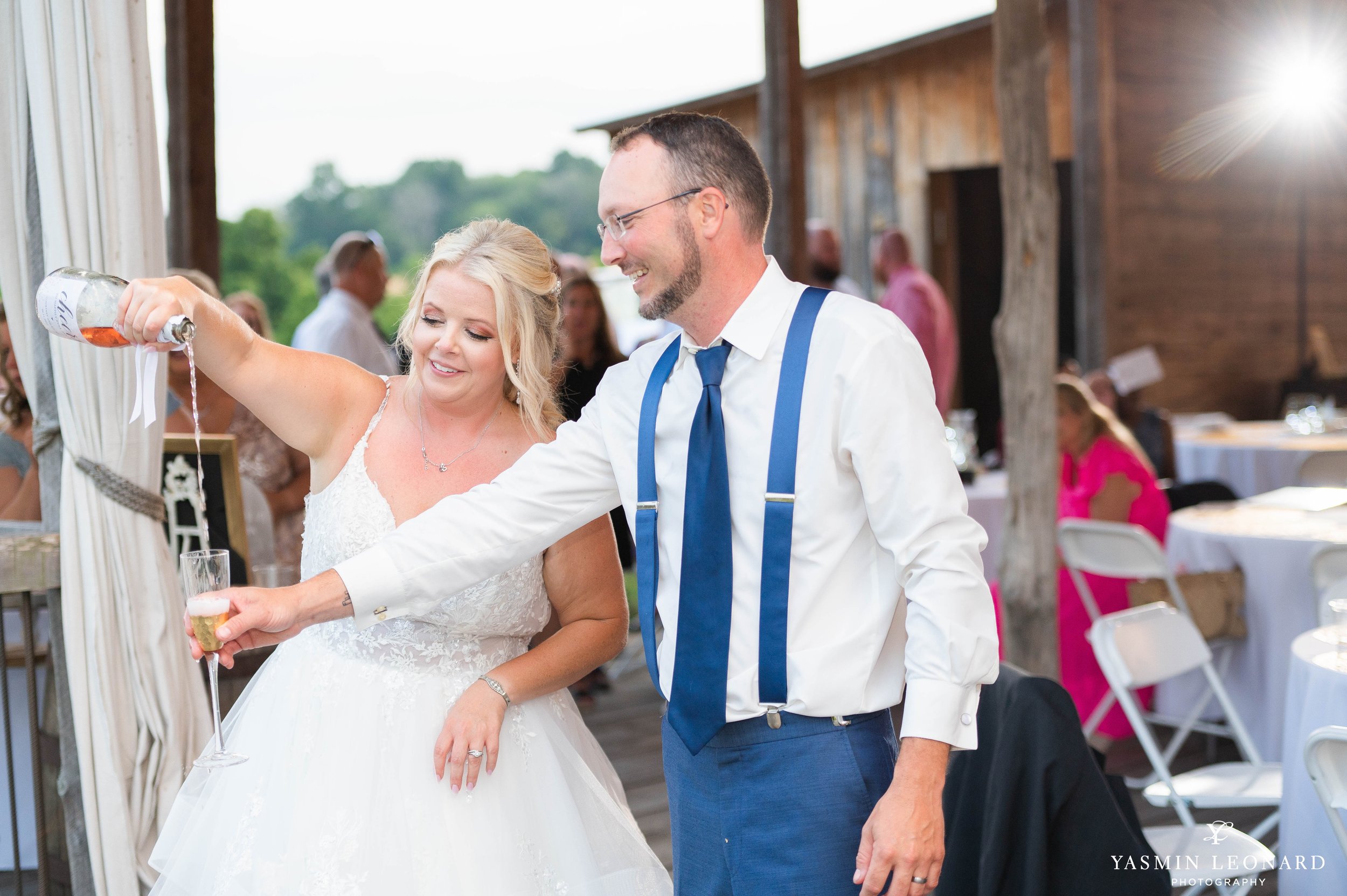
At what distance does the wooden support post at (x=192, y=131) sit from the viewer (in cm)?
480

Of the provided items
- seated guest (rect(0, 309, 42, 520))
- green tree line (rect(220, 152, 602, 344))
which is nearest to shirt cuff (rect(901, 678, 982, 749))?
seated guest (rect(0, 309, 42, 520))

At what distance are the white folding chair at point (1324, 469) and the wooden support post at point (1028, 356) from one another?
8.17 ft

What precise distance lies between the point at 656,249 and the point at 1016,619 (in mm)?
2644

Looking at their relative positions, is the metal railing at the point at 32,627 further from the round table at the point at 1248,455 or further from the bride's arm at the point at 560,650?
the round table at the point at 1248,455

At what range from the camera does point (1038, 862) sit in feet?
6.35

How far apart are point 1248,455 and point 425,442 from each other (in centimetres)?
563

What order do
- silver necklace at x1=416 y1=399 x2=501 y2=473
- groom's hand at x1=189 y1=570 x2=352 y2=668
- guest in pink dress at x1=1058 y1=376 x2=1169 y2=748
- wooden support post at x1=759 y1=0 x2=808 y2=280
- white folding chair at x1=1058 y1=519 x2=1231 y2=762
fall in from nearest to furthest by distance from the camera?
groom's hand at x1=189 y1=570 x2=352 y2=668 < silver necklace at x1=416 y1=399 x2=501 y2=473 < white folding chair at x1=1058 y1=519 x2=1231 y2=762 < guest in pink dress at x1=1058 y1=376 x2=1169 y2=748 < wooden support post at x1=759 y1=0 x2=808 y2=280

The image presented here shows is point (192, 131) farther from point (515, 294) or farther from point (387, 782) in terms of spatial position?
point (387, 782)

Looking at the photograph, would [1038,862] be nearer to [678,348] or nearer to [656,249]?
[678,348]

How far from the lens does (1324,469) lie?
564cm

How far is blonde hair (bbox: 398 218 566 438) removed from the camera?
1.88 meters

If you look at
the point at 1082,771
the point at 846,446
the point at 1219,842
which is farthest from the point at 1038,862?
the point at 846,446

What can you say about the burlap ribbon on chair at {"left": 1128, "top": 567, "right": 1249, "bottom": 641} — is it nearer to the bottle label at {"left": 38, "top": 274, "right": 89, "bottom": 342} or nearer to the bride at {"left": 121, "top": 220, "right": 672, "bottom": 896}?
the bride at {"left": 121, "top": 220, "right": 672, "bottom": 896}

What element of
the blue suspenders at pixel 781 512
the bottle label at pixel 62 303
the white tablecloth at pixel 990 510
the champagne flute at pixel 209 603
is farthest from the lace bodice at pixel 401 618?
the white tablecloth at pixel 990 510
